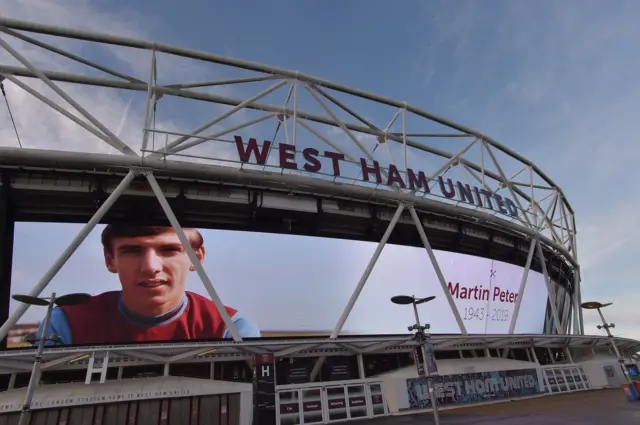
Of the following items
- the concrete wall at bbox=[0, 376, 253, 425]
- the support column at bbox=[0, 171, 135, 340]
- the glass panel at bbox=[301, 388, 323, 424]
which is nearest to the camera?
the concrete wall at bbox=[0, 376, 253, 425]

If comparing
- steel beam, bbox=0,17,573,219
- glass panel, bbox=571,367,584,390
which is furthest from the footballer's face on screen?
glass panel, bbox=571,367,584,390

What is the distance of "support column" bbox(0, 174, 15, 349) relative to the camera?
20.9 m

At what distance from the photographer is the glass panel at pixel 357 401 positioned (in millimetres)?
22309

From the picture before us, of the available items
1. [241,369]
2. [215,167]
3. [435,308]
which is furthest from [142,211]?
[435,308]

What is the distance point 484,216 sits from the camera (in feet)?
100

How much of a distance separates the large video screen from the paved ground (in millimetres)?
6727

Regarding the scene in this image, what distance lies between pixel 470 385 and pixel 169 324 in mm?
19251

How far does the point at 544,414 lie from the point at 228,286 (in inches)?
721

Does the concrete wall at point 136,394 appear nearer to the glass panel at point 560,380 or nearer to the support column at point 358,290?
the support column at point 358,290

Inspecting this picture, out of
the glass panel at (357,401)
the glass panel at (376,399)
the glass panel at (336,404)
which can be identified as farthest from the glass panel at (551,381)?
the glass panel at (336,404)

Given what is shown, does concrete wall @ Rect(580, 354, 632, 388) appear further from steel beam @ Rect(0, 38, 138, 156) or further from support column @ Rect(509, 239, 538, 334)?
steel beam @ Rect(0, 38, 138, 156)

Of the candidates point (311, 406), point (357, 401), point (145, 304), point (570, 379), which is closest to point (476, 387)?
point (357, 401)

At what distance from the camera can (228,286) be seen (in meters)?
24.1

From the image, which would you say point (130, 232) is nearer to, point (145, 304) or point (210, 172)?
point (145, 304)
